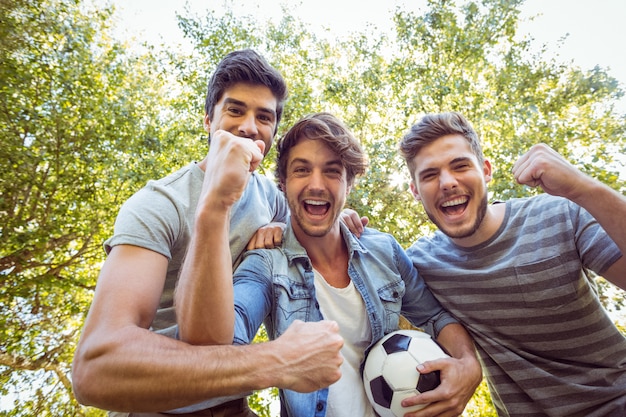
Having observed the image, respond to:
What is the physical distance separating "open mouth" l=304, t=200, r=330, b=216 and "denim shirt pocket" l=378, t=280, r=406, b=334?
0.78m

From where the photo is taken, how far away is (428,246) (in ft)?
11.0

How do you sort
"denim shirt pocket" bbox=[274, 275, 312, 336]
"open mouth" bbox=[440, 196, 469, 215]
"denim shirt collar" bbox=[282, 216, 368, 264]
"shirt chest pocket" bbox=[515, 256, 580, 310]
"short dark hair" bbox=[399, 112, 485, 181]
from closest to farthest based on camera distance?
"denim shirt pocket" bbox=[274, 275, 312, 336]
"shirt chest pocket" bbox=[515, 256, 580, 310]
"denim shirt collar" bbox=[282, 216, 368, 264]
"open mouth" bbox=[440, 196, 469, 215]
"short dark hair" bbox=[399, 112, 485, 181]

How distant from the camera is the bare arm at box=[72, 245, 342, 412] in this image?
1.56 metres

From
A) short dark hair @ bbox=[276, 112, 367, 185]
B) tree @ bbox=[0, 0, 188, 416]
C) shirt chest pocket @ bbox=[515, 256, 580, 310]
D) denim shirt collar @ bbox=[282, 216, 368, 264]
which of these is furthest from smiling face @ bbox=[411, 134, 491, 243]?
tree @ bbox=[0, 0, 188, 416]

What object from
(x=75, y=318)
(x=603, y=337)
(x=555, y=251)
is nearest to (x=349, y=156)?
(x=555, y=251)

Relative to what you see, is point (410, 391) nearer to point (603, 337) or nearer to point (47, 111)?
point (603, 337)

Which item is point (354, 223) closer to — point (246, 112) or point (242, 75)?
point (246, 112)

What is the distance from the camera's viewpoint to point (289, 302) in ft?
8.30

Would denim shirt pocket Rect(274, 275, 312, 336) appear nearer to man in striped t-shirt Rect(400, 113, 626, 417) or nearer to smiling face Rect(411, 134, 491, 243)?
man in striped t-shirt Rect(400, 113, 626, 417)

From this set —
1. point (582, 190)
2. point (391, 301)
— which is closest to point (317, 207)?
point (391, 301)

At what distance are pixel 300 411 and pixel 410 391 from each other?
28.8 inches

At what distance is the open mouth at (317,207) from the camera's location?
2.91m

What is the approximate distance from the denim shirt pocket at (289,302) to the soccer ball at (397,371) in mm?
575

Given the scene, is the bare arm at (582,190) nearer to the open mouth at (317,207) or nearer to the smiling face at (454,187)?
the smiling face at (454,187)
